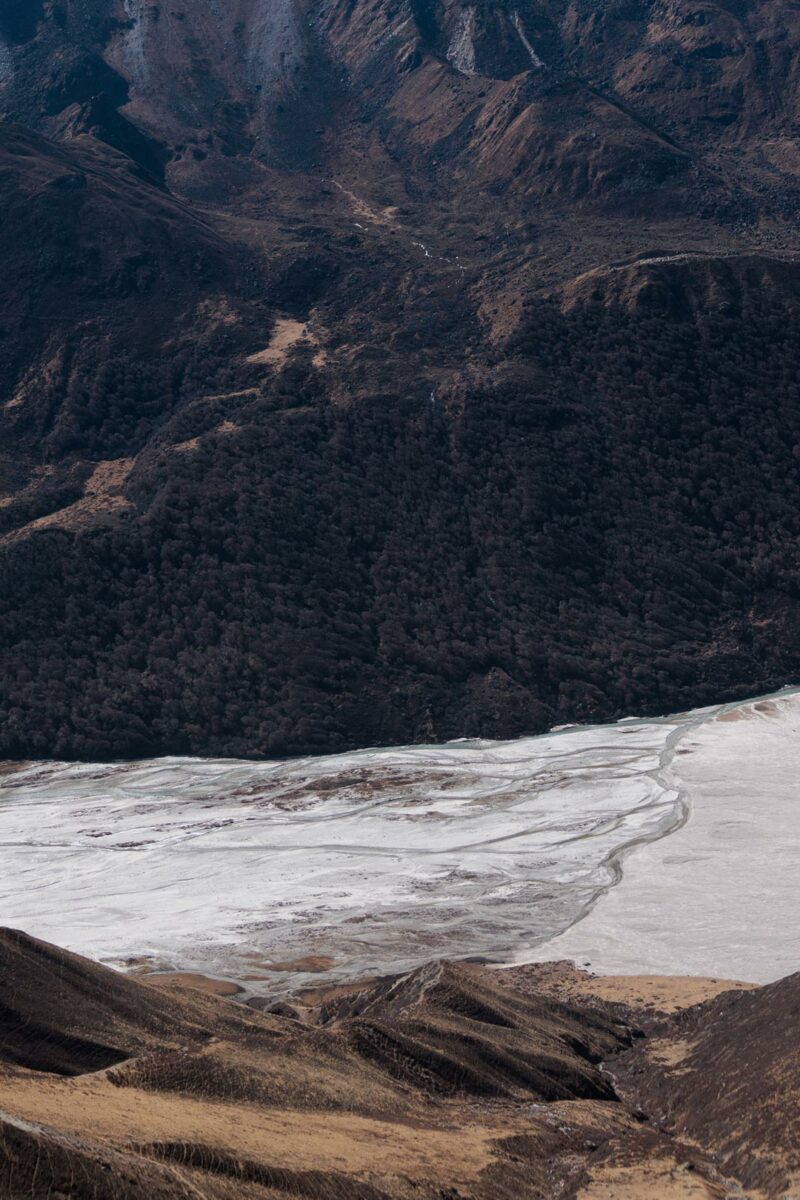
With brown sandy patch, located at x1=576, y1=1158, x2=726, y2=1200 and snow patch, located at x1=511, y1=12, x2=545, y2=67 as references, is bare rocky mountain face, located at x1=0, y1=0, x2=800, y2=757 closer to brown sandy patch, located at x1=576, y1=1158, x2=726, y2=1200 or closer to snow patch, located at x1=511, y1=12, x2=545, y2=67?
snow patch, located at x1=511, y1=12, x2=545, y2=67

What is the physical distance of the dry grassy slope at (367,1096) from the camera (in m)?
23.2

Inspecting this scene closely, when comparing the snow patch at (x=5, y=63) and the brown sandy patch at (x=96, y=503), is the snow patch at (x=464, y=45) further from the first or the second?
the brown sandy patch at (x=96, y=503)

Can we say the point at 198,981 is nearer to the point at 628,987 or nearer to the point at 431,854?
the point at 628,987

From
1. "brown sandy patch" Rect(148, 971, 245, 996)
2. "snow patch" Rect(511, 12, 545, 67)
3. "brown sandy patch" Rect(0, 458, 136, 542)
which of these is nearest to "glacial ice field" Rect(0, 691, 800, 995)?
"brown sandy patch" Rect(148, 971, 245, 996)

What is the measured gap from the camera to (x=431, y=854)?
6738 centimetres

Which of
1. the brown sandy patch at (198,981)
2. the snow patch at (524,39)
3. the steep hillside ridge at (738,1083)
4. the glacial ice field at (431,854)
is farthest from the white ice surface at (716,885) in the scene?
the snow patch at (524,39)

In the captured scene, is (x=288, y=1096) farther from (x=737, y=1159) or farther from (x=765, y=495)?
(x=765, y=495)

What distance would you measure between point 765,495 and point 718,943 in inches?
2200

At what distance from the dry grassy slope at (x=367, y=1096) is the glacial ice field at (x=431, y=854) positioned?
13.9 meters

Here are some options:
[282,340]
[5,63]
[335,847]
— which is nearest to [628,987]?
[335,847]

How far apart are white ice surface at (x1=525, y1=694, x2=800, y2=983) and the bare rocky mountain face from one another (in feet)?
43.0

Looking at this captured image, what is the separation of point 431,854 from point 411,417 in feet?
153

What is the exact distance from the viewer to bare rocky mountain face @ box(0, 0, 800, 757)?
92438mm

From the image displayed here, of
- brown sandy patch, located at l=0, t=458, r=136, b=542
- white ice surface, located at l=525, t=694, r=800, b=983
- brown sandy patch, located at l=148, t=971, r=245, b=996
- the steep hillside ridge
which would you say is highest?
brown sandy patch, located at l=0, t=458, r=136, b=542
